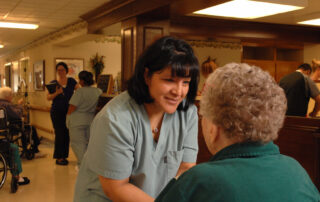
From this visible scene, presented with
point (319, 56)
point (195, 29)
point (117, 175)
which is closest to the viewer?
point (117, 175)

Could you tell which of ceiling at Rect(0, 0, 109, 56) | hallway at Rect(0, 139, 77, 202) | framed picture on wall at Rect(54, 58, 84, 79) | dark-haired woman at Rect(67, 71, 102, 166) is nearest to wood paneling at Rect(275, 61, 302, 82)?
framed picture on wall at Rect(54, 58, 84, 79)

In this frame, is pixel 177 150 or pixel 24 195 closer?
pixel 177 150

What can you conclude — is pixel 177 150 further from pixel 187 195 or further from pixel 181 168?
pixel 187 195

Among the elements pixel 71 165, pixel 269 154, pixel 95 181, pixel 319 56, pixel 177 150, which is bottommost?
pixel 71 165

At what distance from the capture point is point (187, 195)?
83cm

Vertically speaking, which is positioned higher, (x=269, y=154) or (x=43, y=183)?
(x=269, y=154)

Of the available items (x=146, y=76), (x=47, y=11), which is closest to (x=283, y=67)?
(x=47, y=11)

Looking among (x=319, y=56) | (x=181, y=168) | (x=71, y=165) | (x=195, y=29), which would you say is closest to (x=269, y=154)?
(x=181, y=168)

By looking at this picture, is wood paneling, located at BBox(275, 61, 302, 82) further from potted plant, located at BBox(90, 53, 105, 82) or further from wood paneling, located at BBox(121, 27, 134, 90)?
wood paneling, located at BBox(121, 27, 134, 90)

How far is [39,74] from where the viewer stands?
9680mm

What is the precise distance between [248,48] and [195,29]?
3.35 m

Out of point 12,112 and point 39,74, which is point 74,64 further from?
point 12,112

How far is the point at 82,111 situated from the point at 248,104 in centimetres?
474

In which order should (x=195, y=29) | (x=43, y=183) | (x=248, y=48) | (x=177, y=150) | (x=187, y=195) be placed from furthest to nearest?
(x=248, y=48) < (x=195, y=29) < (x=43, y=183) < (x=177, y=150) < (x=187, y=195)
